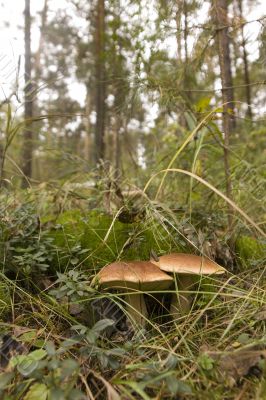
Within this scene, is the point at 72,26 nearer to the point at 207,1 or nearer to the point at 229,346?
the point at 207,1

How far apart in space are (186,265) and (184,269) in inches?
0.9

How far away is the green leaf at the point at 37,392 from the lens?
112 cm

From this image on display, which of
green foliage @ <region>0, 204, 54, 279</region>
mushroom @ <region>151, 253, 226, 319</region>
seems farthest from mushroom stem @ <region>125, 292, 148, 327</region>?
green foliage @ <region>0, 204, 54, 279</region>

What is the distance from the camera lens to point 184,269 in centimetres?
158

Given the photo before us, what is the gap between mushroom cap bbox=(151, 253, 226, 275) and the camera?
1.58 m

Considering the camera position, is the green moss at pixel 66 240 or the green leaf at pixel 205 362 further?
the green moss at pixel 66 240

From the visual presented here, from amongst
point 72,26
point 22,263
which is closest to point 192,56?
point 22,263

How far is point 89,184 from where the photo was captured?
10.9 ft

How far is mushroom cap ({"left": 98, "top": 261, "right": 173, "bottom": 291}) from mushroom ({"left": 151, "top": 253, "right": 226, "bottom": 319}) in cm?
5

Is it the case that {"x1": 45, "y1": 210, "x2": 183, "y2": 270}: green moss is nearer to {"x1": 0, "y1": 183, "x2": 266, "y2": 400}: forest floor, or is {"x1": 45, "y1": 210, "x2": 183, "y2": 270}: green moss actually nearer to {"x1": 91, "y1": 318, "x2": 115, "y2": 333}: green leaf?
{"x1": 0, "y1": 183, "x2": 266, "y2": 400}: forest floor

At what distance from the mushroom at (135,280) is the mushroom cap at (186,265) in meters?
0.04

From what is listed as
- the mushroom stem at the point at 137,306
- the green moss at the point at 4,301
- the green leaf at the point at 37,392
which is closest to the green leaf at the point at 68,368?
the green leaf at the point at 37,392

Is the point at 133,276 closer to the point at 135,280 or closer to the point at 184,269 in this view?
the point at 135,280

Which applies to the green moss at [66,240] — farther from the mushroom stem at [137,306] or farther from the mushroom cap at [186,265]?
the mushroom cap at [186,265]
